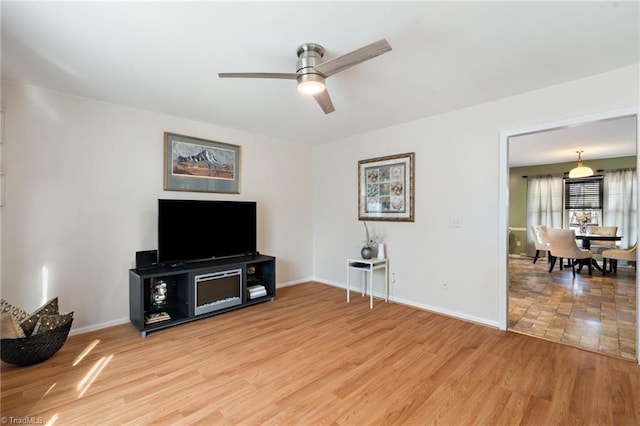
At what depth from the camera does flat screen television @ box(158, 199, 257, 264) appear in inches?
122

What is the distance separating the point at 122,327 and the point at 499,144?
14.4 feet

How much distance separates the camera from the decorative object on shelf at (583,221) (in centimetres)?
638

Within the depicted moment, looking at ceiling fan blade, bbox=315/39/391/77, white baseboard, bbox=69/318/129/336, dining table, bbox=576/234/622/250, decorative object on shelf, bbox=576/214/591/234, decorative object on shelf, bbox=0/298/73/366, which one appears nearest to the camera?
ceiling fan blade, bbox=315/39/391/77

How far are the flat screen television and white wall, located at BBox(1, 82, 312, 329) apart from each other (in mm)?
369

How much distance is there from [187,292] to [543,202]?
27.3ft

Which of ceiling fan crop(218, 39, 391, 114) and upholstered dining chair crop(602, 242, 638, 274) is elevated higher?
ceiling fan crop(218, 39, 391, 114)

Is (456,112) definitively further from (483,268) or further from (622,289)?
(622,289)

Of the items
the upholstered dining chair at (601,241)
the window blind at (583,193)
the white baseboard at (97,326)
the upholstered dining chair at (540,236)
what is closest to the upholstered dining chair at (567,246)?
the upholstered dining chair at (601,241)

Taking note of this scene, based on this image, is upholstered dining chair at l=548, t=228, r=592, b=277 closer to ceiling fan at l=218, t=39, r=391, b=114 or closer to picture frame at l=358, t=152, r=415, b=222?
picture frame at l=358, t=152, r=415, b=222

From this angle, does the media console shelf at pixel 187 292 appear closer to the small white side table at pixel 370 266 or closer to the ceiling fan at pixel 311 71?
the small white side table at pixel 370 266

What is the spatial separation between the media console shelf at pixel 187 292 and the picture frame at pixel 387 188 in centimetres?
170

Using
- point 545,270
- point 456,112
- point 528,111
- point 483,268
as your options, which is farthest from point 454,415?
point 545,270

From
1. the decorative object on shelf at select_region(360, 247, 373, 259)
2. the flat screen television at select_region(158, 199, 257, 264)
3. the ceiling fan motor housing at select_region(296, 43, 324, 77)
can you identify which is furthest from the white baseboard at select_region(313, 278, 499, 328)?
the ceiling fan motor housing at select_region(296, 43, 324, 77)

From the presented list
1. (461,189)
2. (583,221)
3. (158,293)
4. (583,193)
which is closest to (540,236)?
(583,221)
